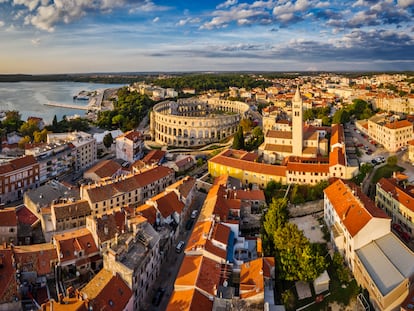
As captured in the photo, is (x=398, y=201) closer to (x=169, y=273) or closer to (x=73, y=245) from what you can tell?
(x=169, y=273)

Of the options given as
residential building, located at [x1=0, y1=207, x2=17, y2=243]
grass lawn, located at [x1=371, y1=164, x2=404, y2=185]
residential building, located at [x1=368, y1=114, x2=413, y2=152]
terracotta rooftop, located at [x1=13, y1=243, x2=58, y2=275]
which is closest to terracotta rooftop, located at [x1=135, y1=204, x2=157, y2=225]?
terracotta rooftop, located at [x1=13, y1=243, x2=58, y2=275]

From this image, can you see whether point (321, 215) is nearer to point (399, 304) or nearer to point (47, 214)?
point (399, 304)

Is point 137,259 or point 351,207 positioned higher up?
point 351,207

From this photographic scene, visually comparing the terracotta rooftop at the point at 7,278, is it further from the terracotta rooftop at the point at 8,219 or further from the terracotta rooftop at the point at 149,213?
the terracotta rooftop at the point at 149,213

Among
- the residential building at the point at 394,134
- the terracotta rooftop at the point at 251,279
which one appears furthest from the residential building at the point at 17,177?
the residential building at the point at 394,134

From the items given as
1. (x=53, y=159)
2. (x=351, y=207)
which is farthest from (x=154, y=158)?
(x=351, y=207)

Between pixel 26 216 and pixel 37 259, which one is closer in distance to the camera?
pixel 37 259
